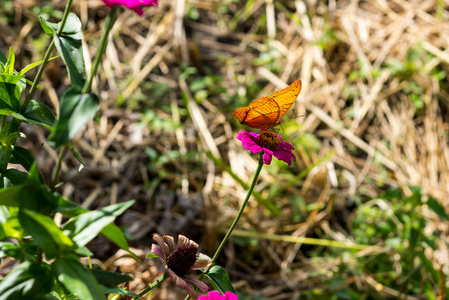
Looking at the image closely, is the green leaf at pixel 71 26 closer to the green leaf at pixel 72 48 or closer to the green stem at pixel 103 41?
the green leaf at pixel 72 48

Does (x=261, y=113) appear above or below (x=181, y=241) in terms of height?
above

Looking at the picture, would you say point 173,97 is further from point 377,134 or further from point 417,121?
point 417,121

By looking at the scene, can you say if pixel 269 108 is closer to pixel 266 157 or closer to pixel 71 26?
pixel 266 157

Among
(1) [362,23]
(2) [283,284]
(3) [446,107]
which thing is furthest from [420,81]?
(2) [283,284]

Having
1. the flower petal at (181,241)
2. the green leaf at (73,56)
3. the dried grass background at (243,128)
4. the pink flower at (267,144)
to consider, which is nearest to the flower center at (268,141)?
the pink flower at (267,144)

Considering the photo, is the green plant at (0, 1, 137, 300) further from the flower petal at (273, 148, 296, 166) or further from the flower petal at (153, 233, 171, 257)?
the flower petal at (273, 148, 296, 166)

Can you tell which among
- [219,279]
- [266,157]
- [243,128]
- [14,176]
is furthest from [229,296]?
[243,128]

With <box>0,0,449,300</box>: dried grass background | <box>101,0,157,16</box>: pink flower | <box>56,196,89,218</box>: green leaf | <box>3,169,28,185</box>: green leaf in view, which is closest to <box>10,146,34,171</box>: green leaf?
<box>3,169,28,185</box>: green leaf
